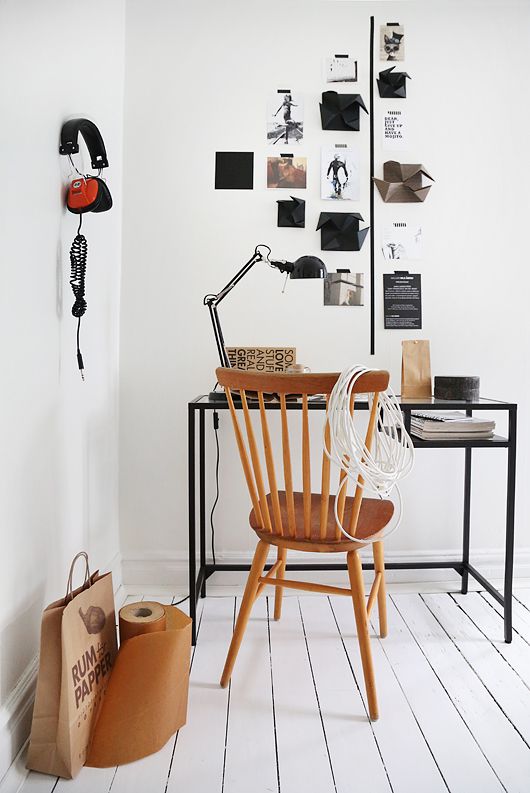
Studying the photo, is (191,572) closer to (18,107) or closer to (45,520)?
(45,520)

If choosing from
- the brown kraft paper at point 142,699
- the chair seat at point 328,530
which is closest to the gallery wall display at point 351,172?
the chair seat at point 328,530

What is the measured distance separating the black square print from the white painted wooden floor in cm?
162

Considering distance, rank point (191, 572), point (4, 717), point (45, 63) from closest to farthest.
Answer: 1. point (4, 717)
2. point (45, 63)
3. point (191, 572)

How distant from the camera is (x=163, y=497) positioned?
249 cm

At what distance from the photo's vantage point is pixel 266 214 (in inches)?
96.7

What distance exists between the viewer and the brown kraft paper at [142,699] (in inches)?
56.4

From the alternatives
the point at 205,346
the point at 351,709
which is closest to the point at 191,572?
the point at 351,709

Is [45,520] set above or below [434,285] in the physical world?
below

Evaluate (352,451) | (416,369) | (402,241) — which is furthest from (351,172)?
(352,451)

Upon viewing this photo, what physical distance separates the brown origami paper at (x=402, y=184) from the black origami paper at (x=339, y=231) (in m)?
0.15

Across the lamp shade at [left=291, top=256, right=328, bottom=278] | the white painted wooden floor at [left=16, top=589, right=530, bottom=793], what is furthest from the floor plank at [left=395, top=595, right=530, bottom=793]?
the lamp shade at [left=291, top=256, right=328, bottom=278]

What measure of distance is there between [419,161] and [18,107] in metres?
1.61

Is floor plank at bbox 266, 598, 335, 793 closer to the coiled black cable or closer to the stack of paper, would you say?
the stack of paper

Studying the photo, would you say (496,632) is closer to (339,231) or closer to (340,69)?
(339,231)
